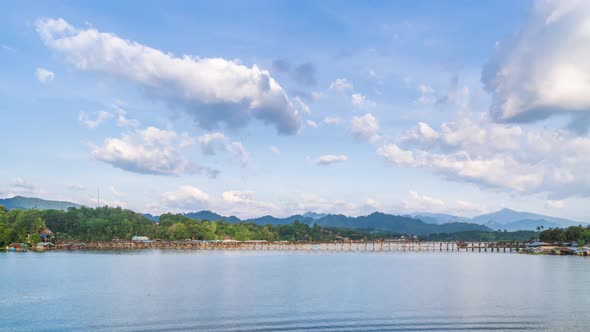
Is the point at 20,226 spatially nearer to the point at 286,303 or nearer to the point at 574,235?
the point at 286,303

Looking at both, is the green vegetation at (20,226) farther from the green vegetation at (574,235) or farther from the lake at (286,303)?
the green vegetation at (574,235)

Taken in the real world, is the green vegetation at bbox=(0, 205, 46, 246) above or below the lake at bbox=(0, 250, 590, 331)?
above

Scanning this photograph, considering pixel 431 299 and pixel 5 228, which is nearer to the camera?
pixel 431 299

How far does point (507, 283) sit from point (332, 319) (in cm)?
4241

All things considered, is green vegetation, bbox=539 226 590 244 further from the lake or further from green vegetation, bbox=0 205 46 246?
green vegetation, bbox=0 205 46 246

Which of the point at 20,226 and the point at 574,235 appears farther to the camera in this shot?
the point at 574,235

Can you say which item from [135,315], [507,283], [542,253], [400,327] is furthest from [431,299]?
[542,253]

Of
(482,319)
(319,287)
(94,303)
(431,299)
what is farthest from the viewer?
(319,287)

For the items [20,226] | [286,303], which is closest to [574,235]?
[286,303]

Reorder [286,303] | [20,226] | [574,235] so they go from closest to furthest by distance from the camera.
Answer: [286,303], [20,226], [574,235]

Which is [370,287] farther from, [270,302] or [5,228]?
[5,228]

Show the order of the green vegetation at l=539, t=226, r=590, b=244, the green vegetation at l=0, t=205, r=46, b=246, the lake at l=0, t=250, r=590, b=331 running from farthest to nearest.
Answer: the green vegetation at l=539, t=226, r=590, b=244 → the green vegetation at l=0, t=205, r=46, b=246 → the lake at l=0, t=250, r=590, b=331

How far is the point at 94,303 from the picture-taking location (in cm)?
5116

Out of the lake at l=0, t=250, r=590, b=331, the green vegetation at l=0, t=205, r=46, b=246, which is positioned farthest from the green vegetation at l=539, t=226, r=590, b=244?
the green vegetation at l=0, t=205, r=46, b=246
